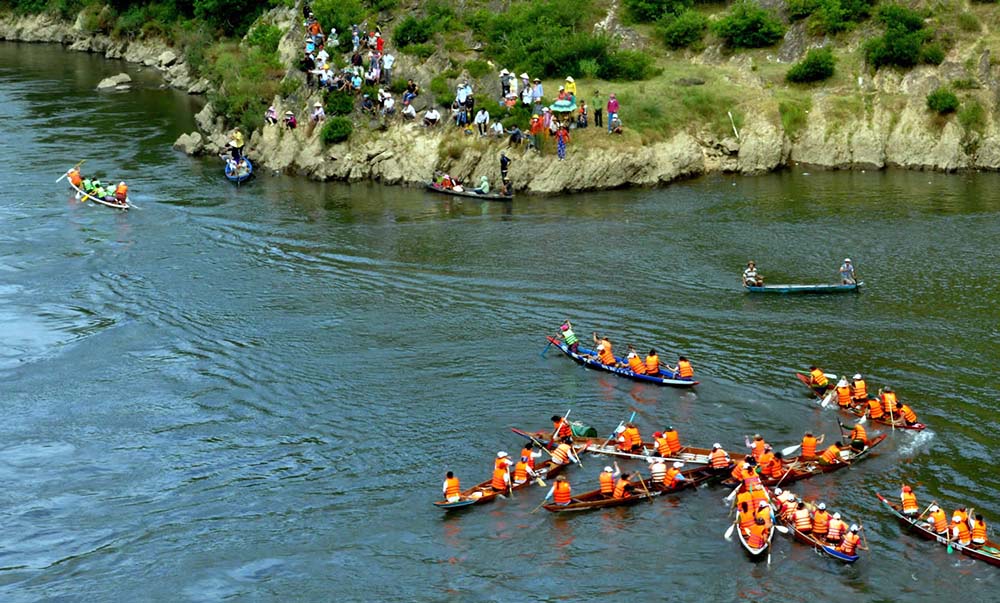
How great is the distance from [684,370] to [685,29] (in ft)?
107

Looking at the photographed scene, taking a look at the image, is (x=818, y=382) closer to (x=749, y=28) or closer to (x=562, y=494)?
(x=562, y=494)

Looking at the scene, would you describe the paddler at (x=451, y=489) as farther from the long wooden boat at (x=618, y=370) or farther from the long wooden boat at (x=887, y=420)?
the long wooden boat at (x=887, y=420)

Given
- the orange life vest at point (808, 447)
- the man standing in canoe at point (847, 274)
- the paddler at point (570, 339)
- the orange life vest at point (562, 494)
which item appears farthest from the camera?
the man standing in canoe at point (847, 274)

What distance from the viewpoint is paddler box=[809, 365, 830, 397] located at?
37344 millimetres

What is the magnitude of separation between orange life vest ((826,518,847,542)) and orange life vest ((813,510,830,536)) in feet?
0.63

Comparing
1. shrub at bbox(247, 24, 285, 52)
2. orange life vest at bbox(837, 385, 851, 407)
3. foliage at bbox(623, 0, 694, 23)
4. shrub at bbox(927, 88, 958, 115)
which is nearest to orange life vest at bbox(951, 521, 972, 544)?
orange life vest at bbox(837, 385, 851, 407)

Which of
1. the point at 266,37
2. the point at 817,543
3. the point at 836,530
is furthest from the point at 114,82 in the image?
the point at 836,530

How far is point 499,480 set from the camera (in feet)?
109

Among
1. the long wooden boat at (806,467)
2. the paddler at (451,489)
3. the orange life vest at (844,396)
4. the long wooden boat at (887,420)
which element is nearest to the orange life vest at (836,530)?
the long wooden boat at (806,467)

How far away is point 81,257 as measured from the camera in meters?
51.9

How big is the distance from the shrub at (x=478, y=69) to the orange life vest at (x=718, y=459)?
33742mm

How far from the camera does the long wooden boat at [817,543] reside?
96.8ft

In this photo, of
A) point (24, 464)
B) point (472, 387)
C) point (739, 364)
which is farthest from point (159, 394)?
point (739, 364)

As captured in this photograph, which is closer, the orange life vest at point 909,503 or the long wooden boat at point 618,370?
the orange life vest at point 909,503
